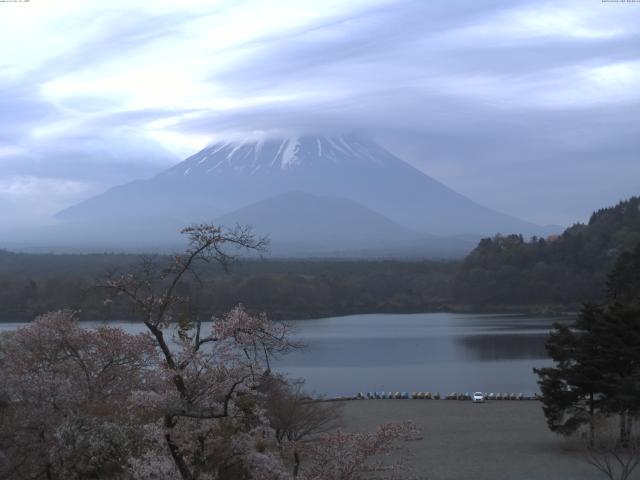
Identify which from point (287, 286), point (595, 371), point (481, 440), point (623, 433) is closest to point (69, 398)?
point (623, 433)

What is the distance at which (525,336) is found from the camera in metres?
40.2

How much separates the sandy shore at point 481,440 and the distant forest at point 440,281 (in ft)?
107

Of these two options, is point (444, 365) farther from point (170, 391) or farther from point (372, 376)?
point (170, 391)

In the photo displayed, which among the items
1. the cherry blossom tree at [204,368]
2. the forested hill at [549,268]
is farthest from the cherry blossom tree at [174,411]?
the forested hill at [549,268]

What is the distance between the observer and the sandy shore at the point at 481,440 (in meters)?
13.5

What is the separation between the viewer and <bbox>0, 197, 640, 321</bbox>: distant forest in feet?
190

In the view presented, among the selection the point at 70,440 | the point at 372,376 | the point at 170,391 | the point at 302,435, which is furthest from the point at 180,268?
the point at 372,376

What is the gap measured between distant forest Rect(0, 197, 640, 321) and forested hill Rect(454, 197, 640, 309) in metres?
0.07

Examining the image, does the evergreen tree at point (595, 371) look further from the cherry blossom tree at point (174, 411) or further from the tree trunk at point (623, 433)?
the cherry blossom tree at point (174, 411)

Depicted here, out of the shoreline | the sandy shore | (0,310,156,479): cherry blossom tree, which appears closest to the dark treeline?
the shoreline

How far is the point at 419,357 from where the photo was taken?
33.6 meters

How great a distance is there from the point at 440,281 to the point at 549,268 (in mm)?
10747

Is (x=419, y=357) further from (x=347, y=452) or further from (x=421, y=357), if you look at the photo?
(x=347, y=452)

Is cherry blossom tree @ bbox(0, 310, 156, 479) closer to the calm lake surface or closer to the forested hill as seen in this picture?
the calm lake surface
